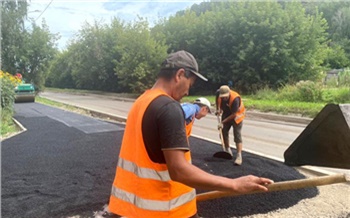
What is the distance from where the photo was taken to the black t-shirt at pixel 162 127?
53.9 inches

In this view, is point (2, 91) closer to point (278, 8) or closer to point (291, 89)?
point (291, 89)

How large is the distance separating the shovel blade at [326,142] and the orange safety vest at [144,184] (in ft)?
2.94

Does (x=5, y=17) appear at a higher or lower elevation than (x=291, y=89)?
higher

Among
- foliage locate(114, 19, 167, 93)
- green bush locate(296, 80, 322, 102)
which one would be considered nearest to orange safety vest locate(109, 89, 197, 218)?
green bush locate(296, 80, 322, 102)

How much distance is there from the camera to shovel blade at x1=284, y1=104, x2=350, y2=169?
73.3 inches

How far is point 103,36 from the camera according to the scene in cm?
3544

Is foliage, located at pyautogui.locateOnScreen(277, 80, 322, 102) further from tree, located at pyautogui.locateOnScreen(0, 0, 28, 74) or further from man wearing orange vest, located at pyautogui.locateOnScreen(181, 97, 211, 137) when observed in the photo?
tree, located at pyautogui.locateOnScreen(0, 0, 28, 74)

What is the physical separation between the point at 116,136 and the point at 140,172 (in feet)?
20.2

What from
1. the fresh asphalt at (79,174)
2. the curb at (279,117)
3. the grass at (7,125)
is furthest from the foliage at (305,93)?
the grass at (7,125)

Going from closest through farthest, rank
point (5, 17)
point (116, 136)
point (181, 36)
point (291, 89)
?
point (116, 136) < point (5, 17) < point (291, 89) < point (181, 36)

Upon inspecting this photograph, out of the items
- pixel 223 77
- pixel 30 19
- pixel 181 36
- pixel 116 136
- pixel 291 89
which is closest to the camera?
pixel 116 136

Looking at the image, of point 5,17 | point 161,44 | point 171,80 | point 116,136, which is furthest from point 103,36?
point 171,80

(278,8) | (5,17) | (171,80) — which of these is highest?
(278,8)

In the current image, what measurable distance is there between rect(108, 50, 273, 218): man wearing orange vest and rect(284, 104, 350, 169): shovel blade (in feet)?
1.99
